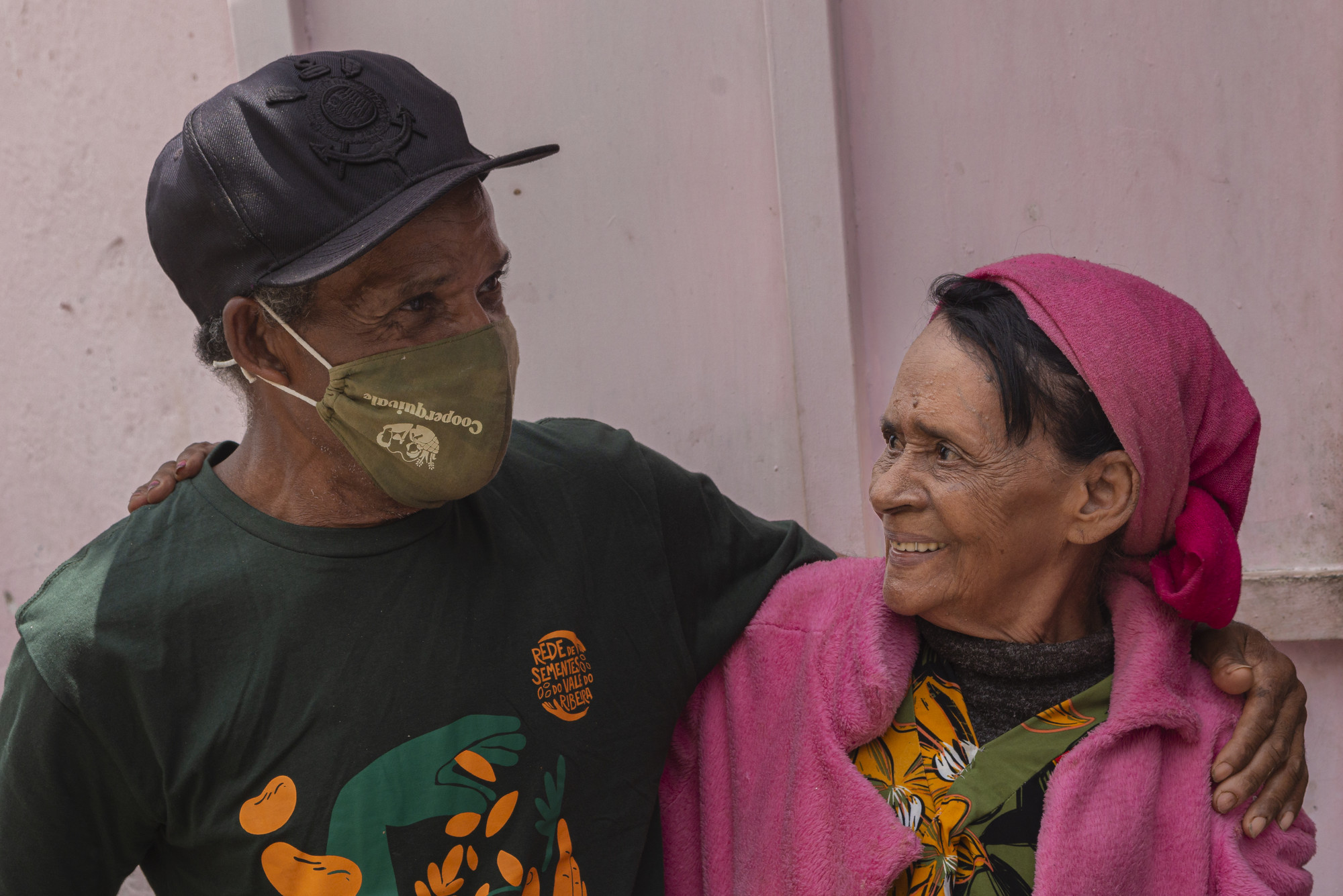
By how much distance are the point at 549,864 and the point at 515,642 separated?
0.38 meters

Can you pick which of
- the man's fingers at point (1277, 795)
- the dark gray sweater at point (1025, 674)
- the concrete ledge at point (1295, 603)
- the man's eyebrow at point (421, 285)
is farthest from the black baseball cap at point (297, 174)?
the concrete ledge at point (1295, 603)

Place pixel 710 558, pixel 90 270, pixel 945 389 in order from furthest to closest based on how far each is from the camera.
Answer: pixel 90 270
pixel 710 558
pixel 945 389

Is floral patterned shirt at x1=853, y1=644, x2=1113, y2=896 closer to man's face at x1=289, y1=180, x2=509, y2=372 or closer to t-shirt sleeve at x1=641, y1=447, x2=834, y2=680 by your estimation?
t-shirt sleeve at x1=641, y1=447, x2=834, y2=680

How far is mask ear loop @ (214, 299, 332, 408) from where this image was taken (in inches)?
68.3

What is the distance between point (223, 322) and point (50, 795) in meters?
0.76

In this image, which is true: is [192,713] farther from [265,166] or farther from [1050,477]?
[1050,477]

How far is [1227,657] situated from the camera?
1.85m

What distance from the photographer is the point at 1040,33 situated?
105 inches

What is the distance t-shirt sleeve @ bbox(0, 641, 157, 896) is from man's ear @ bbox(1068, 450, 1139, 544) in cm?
158

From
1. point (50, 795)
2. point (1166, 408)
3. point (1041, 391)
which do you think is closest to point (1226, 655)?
point (1166, 408)

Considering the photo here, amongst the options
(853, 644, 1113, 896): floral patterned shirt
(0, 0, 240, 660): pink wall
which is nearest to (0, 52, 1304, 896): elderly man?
(853, 644, 1113, 896): floral patterned shirt

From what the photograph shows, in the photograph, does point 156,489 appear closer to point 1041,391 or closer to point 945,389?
point 945,389

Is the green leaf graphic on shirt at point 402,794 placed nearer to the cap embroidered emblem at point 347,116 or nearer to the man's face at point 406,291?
the man's face at point 406,291

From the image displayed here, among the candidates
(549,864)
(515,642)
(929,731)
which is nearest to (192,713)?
(515,642)
